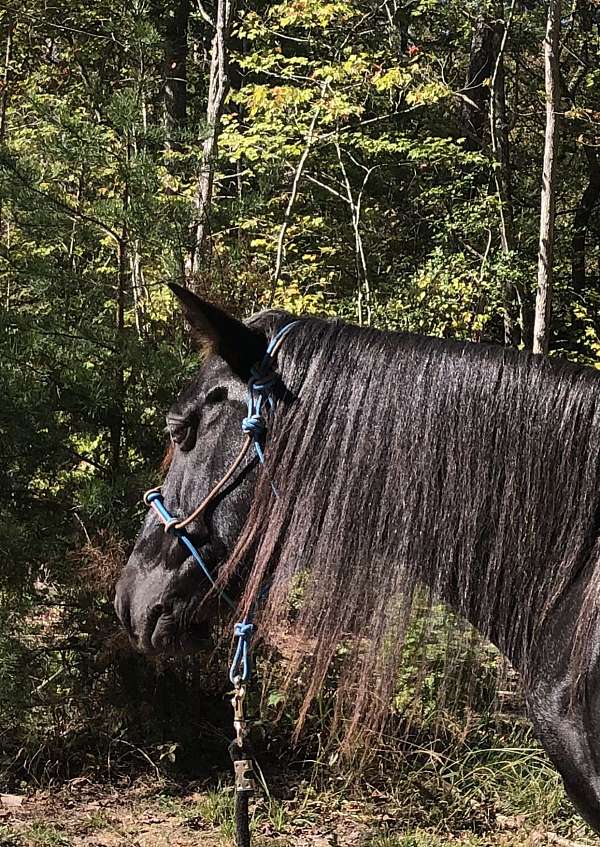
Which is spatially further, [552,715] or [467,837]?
[467,837]

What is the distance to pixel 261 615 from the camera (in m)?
1.98

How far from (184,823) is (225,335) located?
9.09ft

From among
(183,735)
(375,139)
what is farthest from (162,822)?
(375,139)

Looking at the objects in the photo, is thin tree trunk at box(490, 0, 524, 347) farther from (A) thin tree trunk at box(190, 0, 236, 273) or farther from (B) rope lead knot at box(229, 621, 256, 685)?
(B) rope lead knot at box(229, 621, 256, 685)

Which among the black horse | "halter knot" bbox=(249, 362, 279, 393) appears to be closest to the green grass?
the black horse

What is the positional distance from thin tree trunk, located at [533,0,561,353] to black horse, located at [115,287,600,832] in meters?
5.25

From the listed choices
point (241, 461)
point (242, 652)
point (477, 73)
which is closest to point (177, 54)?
point (477, 73)

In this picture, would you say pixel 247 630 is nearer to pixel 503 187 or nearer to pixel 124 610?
pixel 124 610

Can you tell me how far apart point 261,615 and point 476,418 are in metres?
0.65

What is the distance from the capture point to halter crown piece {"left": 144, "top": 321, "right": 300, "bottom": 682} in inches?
75.3

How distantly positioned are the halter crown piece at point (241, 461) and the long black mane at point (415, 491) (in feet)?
0.11

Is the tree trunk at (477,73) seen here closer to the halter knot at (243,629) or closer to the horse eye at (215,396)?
the horse eye at (215,396)

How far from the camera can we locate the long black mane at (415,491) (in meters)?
1.73

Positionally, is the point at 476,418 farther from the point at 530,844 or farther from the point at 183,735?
the point at 183,735
